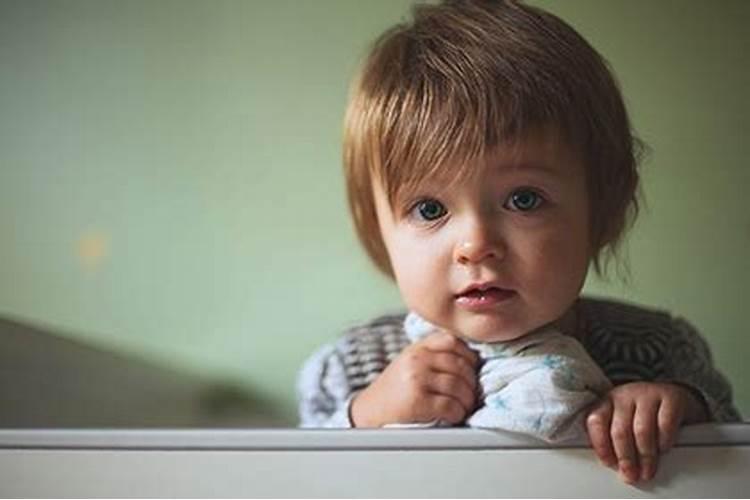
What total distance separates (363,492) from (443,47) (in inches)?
10.4

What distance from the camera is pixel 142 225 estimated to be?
2.31 feet

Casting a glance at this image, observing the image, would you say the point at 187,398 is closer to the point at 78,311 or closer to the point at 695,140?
the point at 78,311

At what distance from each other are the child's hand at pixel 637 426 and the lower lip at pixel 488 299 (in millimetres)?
76

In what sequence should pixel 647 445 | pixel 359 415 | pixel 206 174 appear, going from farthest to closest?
1. pixel 206 174
2. pixel 359 415
3. pixel 647 445

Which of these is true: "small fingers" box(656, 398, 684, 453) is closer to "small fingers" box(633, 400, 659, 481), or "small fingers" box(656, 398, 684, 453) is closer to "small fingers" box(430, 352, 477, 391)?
"small fingers" box(633, 400, 659, 481)

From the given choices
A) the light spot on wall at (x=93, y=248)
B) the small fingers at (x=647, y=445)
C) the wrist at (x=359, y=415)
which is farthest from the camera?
the light spot on wall at (x=93, y=248)

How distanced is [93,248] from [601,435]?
406mm

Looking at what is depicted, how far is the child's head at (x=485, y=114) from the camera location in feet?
1.68

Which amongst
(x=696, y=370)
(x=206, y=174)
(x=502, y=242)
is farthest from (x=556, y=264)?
(x=206, y=174)

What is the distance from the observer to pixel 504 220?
0.51 metres

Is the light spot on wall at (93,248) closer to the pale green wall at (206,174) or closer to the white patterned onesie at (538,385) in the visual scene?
the pale green wall at (206,174)

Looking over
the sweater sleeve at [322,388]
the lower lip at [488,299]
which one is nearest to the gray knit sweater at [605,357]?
the sweater sleeve at [322,388]

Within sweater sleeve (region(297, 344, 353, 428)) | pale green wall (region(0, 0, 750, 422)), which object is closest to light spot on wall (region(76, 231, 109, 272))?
pale green wall (region(0, 0, 750, 422))

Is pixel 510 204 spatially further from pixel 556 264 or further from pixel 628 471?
pixel 628 471
